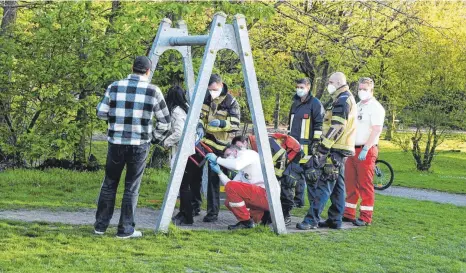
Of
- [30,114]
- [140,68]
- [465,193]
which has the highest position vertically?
[140,68]

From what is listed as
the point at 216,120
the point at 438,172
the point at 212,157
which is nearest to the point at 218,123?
the point at 216,120

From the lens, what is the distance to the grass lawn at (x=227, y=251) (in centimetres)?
583

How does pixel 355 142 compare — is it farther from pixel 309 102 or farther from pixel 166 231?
pixel 166 231

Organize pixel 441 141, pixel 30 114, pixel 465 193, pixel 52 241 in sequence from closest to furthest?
pixel 52 241, pixel 30 114, pixel 465 193, pixel 441 141

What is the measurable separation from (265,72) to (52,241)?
13852 millimetres

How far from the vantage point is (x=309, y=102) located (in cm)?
912

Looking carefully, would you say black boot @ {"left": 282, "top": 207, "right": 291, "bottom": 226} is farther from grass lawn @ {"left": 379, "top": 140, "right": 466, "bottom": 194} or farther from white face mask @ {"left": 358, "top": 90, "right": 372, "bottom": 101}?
grass lawn @ {"left": 379, "top": 140, "right": 466, "bottom": 194}

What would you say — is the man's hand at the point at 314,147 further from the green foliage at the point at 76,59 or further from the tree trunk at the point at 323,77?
the tree trunk at the point at 323,77

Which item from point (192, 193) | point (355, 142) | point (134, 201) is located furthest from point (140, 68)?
point (355, 142)

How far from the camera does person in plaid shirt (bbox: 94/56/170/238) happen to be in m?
6.89

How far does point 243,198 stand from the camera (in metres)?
7.97

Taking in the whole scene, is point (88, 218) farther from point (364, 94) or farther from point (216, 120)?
point (364, 94)

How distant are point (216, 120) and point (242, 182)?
0.87m

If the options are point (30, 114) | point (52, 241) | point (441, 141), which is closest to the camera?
point (52, 241)
